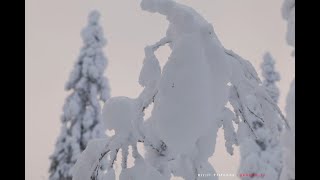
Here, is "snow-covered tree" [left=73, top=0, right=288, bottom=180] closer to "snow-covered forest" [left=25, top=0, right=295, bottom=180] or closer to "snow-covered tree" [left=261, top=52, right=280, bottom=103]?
"snow-covered forest" [left=25, top=0, right=295, bottom=180]

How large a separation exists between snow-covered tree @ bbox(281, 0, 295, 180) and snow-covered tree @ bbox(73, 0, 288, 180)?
0.42 feet

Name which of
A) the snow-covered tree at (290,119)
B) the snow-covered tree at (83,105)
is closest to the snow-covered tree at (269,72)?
the snow-covered tree at (83,105)

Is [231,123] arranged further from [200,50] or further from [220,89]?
[200,50]

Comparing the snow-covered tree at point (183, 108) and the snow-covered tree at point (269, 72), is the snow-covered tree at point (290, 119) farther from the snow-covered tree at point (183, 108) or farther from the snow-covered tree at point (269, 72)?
the snow-covered tree at point (269, 72)

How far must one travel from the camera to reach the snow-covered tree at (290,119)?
13.6 ft

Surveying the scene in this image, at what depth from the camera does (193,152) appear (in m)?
4.46

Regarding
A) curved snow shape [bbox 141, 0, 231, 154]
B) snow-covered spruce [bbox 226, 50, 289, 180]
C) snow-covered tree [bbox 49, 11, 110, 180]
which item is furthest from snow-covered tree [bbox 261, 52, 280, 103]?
curved snow shape [bbox 141, 0, 231, 154]

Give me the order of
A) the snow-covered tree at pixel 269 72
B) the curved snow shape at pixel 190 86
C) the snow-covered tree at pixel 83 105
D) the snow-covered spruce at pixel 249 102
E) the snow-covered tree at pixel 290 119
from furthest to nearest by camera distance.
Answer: the snow-covered tree at pixel 269 72, the snow-covered tree at pixel 83 105, the snow-covered spruce at pixel 249 102, the snow-covered tree at pixel 290 119, the curved snow shape at pixel 190 86

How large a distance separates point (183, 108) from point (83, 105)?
78.0 ft

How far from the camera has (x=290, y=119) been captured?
431 centimetres

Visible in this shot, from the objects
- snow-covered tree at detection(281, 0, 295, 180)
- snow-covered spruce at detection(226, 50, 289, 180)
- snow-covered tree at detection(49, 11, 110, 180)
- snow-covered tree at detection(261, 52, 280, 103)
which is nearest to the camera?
snow-covered tree at detection(281, 0, 295, 180)

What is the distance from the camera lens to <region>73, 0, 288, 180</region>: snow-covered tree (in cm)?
398

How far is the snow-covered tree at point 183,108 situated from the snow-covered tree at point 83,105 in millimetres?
22083
